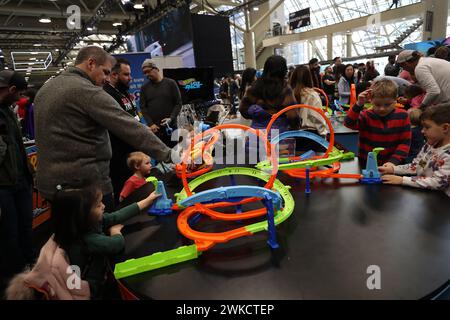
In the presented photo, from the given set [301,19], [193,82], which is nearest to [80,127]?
[193,82]

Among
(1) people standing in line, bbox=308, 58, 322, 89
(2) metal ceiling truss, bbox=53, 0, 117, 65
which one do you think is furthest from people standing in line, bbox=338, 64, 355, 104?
(2) metal ceiling truss, bbox=53, 0, 117, 65

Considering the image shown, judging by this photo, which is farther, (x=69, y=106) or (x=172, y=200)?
(x=172, y=200)

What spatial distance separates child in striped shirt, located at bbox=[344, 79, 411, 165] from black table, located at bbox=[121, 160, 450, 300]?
23.4 inches

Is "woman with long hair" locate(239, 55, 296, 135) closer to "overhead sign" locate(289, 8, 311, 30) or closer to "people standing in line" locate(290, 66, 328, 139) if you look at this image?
"people standing in line" locate(290, 66, 328, 139)

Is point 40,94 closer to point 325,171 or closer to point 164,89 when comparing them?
point 325,171

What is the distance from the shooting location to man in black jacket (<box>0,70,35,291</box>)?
1.99 meters

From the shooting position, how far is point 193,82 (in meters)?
5.48

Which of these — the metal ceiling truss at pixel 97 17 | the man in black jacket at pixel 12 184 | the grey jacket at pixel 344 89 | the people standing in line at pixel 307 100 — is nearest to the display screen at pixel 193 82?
the grey jacket at pixel 344 89

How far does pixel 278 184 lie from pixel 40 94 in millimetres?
1350

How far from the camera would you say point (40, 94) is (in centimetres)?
155

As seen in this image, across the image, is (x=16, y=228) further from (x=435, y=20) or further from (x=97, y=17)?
(x=435, y=20)

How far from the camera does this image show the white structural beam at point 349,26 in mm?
9938
